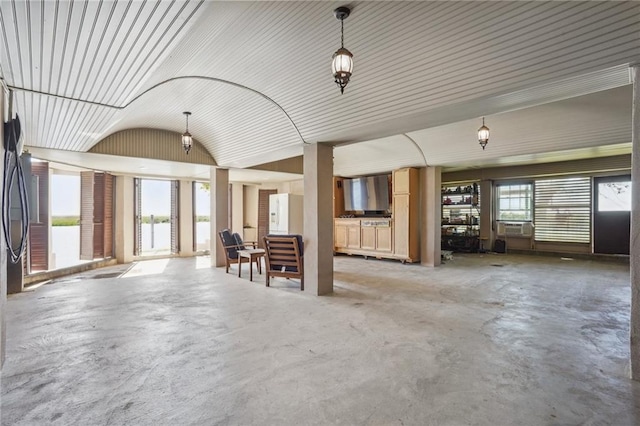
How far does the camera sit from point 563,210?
906cm

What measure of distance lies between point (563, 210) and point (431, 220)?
451 cm

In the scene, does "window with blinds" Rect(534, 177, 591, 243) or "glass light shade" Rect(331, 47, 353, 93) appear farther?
"window with blinds" Rect(534, 177, 591, 243)

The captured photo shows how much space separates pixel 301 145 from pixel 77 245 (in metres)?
6.83

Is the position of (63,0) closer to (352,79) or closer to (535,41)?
(352,79)

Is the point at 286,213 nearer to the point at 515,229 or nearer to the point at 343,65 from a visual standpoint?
the point at 343,65

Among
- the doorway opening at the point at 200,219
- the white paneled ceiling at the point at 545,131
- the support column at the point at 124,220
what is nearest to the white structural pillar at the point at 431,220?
the white paneled ceiling at the point at 545,131

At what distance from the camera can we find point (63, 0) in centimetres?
190

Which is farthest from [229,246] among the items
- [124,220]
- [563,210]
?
[563,210]

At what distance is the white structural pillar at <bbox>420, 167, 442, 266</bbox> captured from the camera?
769 cm

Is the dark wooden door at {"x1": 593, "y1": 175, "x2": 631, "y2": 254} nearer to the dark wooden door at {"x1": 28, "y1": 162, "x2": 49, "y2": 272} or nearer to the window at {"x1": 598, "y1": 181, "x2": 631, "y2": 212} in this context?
the window at {"x1": 598, "y1": 181, "x2": 631, "y2": 212}

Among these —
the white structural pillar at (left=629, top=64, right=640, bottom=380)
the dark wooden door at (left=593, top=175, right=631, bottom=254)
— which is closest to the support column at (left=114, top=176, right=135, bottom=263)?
the white structural pillar at (left=629, top=64, right=640, bottom=380)

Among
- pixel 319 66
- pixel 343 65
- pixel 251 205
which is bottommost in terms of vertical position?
pixel 251 205

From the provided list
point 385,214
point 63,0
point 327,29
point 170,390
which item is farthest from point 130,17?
point 385,214

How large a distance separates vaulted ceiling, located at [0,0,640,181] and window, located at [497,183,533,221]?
4.68 meters
